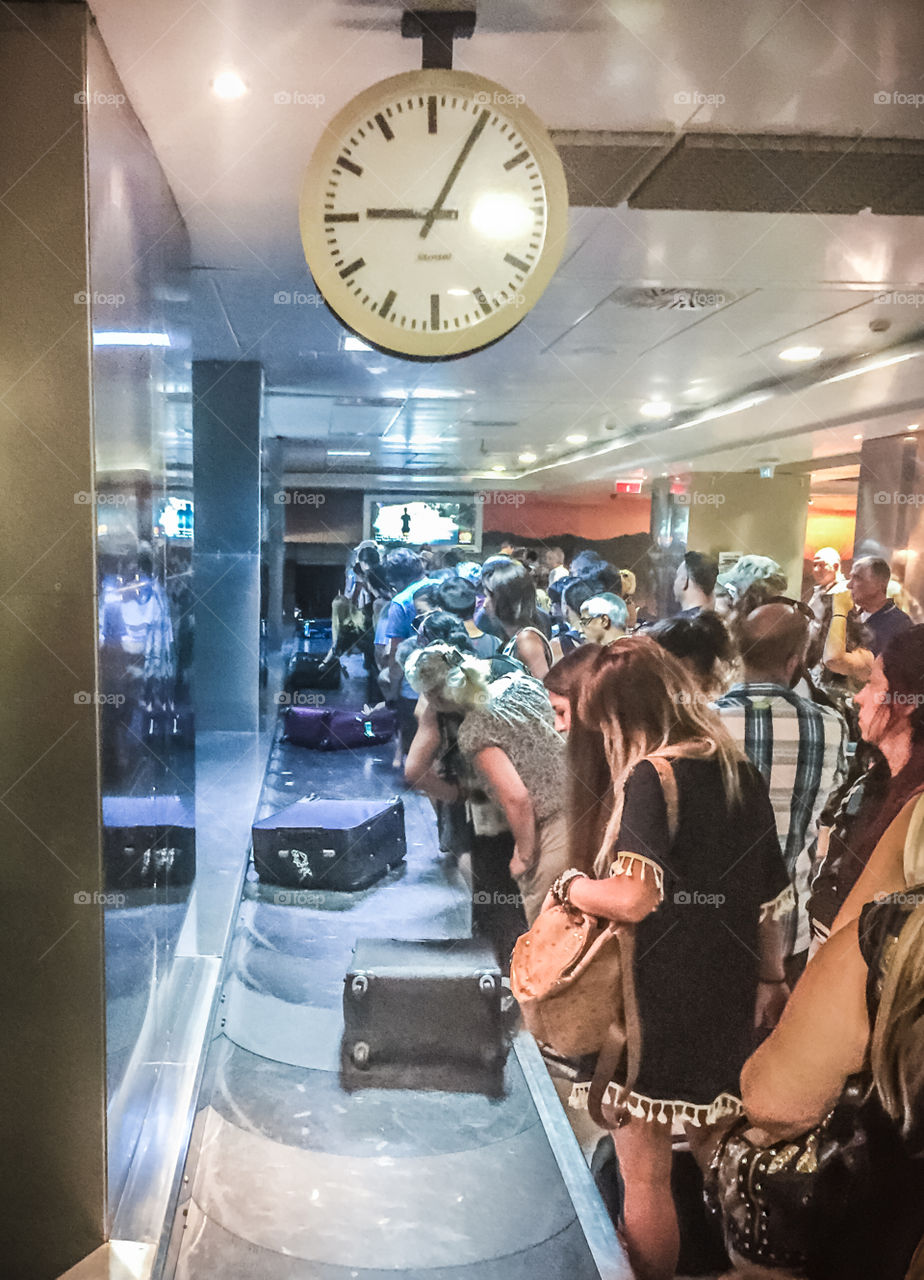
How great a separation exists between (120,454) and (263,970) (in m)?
1.68

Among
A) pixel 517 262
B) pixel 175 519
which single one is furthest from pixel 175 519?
pixel 517 262

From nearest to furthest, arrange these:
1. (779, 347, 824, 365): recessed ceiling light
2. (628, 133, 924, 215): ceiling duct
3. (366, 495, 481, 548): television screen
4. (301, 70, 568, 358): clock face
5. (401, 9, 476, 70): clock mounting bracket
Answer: (401, 9, 476, 70): clock mounting bracket
(301, 70, 568, 358): clock face
(628, 133, 924, 215): ceiling duct
(366, 495, 481, 548): television screen
(779, 347, 824, 365): recessed ceiling light

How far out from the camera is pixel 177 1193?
8.17 ft

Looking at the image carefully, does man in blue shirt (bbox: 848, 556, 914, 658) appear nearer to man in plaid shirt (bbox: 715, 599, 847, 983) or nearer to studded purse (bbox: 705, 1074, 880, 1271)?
man in plaid shirt (bbox: 715, 599, 847, 983)

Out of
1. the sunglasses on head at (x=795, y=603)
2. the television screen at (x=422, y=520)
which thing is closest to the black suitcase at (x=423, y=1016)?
the television screen at (x=422, y=520)

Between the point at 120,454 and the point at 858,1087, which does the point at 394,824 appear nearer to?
the point at 120,454

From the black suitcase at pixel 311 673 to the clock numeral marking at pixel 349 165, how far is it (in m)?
1.22

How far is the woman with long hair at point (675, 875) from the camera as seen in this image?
2.46 metres

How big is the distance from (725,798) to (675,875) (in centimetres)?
25

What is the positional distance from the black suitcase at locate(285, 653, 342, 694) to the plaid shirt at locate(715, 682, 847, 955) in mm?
1053

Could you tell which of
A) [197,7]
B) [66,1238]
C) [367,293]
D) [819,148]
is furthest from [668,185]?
[66,1238]

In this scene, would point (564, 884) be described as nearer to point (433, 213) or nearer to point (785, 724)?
point (785, 724)

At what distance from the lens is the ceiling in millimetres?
1969

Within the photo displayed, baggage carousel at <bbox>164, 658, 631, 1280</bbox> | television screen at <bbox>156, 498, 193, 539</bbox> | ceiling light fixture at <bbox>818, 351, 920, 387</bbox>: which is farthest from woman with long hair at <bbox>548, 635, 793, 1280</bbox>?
television screen at <bbox>156, 498, 193, 539</bbox>
